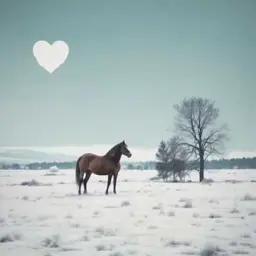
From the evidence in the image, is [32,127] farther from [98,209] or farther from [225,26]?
[225,26]

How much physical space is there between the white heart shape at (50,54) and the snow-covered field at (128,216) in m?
1.53

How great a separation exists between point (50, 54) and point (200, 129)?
2352 mm

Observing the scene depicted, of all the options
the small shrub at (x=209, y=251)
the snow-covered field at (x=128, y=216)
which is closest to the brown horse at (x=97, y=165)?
the snow-covered field at (x=128, y=216)

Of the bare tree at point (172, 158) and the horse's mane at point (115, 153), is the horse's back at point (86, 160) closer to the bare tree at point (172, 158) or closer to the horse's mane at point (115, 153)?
the horse's mane at point (115, 153)

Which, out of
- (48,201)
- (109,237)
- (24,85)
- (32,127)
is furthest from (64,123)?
(109,237)

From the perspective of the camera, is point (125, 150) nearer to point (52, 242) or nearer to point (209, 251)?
point (52, 242)

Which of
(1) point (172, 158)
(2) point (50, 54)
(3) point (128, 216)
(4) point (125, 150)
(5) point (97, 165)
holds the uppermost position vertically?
(2) point (50, 54)

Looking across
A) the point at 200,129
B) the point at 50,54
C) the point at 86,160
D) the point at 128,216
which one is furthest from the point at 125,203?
the point at 50,54

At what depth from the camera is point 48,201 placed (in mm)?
4715

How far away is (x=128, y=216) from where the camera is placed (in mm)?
4004

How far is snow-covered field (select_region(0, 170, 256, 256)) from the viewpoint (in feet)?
10.4

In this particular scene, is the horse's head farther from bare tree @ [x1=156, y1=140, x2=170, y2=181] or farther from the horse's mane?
bare tree @ [x1=156, y1=140, x2=170, y2=181]

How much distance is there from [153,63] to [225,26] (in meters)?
1.11

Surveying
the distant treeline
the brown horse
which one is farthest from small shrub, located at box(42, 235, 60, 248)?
the brown horse
